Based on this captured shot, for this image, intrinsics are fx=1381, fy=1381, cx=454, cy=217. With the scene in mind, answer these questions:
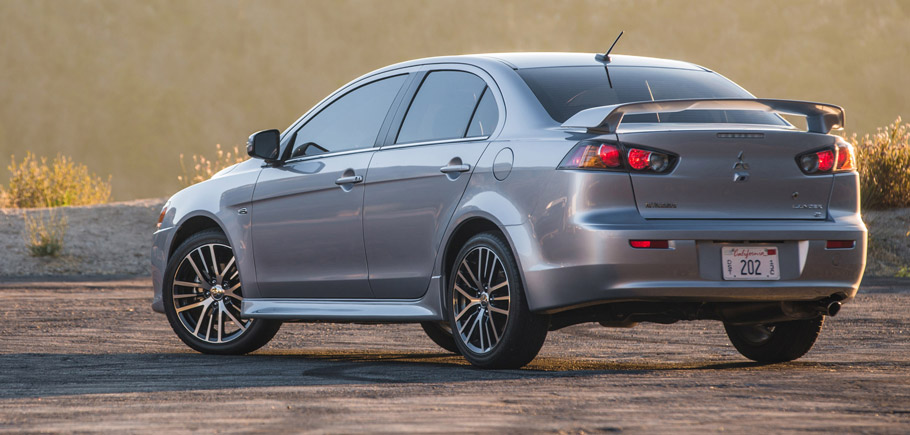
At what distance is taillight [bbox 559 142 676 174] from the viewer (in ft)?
21.4

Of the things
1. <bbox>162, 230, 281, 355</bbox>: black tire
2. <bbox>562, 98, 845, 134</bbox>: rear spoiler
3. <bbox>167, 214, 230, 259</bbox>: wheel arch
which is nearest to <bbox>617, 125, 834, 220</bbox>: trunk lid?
<bbox>562, 98, 845, 134</bbox>: rear spoiler

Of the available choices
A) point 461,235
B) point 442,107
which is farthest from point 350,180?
point 461,235

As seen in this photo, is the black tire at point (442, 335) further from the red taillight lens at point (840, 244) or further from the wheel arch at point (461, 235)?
the red taillight lens at point (840, 244)

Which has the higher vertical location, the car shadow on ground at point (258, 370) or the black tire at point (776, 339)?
the car shadow on ground at point (258, 370)

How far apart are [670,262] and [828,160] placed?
1105 millimetres

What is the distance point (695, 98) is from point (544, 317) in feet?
4.64

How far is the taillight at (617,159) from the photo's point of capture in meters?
6.53

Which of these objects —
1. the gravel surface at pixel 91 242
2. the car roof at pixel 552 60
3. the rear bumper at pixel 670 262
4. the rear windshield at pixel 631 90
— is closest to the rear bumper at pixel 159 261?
the car roof at pixel 552 60

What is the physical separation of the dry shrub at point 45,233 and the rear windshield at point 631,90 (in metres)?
16.5

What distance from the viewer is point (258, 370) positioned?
24.5 feet

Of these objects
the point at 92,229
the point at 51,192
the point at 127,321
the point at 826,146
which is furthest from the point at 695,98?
the point at 51,192

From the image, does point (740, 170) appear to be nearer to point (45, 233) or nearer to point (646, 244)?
point (646, 244)

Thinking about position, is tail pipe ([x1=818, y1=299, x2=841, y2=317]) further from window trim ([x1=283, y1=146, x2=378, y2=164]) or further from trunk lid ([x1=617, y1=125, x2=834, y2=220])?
window trim ([x1=283, y1=146, x2=378, y2=164])

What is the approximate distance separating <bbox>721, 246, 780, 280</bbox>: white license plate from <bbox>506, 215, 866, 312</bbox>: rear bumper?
0.03 m
